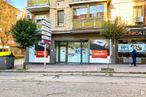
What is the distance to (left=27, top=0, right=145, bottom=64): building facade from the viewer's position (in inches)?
992

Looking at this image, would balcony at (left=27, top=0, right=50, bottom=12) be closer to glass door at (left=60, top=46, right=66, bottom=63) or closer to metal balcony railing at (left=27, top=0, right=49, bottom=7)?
metal balcony railing at (left=27, top=0, right=49, bottom=7)

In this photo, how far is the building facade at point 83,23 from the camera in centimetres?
2519

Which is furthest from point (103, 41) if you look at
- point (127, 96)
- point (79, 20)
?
point (127, 96)

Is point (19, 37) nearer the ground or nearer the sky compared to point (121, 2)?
nearer the ground

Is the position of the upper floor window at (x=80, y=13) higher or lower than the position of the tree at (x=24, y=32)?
higher

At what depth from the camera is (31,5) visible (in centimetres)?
2938

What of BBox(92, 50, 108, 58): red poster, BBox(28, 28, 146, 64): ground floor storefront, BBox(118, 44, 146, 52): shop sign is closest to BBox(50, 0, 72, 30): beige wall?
BBox(28, 28, 146, 64): ground floor storefront

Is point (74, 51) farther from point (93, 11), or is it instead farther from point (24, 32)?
point (24, 32)

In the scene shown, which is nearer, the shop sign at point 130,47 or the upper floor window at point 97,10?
the shop sign at point 130,47

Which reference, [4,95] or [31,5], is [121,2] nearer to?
[31,5]

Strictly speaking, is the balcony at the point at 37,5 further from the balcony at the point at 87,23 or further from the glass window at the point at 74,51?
the glass window at the point at 74,51

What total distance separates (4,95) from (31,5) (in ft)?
71.4

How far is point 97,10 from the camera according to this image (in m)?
26.2

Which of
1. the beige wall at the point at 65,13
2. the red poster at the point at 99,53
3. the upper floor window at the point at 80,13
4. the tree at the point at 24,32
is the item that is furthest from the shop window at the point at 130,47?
the tree at the point at 24,32
